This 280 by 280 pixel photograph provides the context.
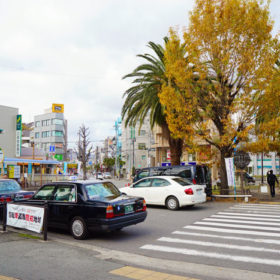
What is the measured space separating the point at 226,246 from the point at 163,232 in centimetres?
227

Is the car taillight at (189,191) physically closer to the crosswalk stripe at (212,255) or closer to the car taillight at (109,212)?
the crosswalk stripe at (212,255)

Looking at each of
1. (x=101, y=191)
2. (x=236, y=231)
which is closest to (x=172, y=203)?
(x=236, y=231)

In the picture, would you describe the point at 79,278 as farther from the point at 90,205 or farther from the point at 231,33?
the point at 231,33

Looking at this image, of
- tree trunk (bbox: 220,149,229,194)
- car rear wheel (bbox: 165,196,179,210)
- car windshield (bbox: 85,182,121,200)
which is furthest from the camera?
tree trunk (bbox: 220,149,229,194)

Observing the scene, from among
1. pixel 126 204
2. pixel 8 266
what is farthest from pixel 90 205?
pixel 8 266

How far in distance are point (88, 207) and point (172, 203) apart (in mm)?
6343

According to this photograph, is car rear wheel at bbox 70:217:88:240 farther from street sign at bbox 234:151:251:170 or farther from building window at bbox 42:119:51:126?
building window at bbox 42:119:51:126

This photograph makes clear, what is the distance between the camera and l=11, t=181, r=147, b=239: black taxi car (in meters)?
7.72

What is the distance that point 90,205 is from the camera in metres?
7.92

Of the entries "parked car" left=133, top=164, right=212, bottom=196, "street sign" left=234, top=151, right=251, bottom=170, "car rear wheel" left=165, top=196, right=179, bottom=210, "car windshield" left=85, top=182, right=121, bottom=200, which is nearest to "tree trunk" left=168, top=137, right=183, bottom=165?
"parked car" left=133, top=164, right=212, bottom=196

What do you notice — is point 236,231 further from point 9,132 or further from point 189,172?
point 9,132

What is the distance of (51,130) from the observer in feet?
293

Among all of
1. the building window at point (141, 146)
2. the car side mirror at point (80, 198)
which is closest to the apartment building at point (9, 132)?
the car side mirror at point (80, 198)

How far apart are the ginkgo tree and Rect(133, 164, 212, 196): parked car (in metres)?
1.60
